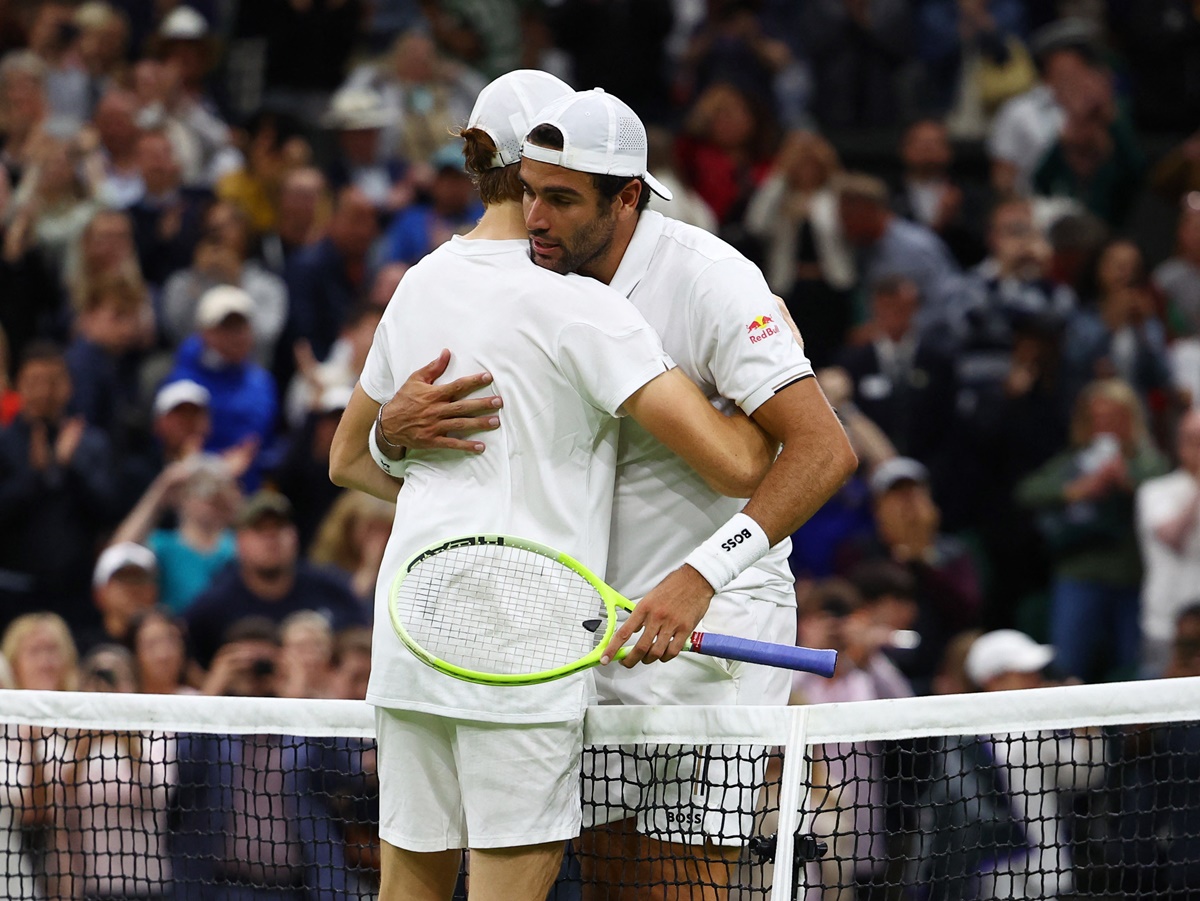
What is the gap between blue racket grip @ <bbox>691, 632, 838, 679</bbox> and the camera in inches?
151

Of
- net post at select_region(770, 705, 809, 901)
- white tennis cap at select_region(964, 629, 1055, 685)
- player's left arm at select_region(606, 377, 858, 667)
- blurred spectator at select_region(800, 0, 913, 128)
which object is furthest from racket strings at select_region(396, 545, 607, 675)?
blurred spectator at select_region(800, 0, 913, 128)

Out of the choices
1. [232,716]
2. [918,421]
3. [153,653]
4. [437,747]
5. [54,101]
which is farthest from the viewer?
[54,101]

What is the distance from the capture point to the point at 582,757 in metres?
4.23

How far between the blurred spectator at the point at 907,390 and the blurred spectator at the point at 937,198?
5.36 ft

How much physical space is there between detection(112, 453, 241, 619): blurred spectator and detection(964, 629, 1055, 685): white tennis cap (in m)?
3.61

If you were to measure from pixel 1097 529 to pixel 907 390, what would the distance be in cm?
131

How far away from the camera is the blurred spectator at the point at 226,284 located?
1081cm

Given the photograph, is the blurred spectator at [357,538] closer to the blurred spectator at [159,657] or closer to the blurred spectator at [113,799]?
the blurred spectator at [159,657]

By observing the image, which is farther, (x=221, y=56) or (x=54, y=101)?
(x=221, y=56)

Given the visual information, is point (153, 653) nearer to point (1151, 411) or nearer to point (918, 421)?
point (918, 421)

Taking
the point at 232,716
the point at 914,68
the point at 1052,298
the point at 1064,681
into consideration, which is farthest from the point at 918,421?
the point at 232,716

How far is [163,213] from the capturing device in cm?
1138

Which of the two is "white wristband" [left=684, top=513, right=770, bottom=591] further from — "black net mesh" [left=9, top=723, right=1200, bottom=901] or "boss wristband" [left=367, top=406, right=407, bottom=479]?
"boss wristband" [left=367, top=406, right=407, bottom=479]

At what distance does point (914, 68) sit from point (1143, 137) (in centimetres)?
171
